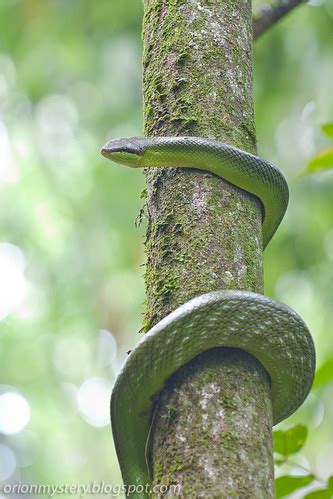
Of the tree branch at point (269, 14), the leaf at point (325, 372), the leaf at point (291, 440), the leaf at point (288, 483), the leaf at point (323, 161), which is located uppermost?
the tree branch at point (269, 14)

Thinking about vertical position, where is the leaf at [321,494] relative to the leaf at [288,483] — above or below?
below

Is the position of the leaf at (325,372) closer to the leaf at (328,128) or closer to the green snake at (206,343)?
the green snake at (206,343)

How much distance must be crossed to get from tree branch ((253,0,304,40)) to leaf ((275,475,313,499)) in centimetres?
251

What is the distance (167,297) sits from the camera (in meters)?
1.85

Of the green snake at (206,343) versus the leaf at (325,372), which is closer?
the green snake at (206,343)

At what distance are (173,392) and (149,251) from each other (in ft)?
1.56

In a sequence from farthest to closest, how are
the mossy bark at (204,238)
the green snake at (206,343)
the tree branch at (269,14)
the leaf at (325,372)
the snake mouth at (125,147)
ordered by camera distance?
the tree branch at (269,14) < the snake mouth at (125,147) < the leaf at (325,372) < the green snake at (206,343) < the mossy bark at (204,238)

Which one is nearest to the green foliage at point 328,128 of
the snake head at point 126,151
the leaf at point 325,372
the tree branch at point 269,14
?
the snake head at point 126,151

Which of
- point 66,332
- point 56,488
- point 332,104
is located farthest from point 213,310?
point 66,332

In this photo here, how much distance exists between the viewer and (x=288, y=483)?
6.77 feet

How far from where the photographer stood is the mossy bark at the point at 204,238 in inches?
60.4

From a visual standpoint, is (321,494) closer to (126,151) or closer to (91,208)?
(126,151)

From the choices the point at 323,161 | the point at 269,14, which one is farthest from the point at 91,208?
the point at 323,161

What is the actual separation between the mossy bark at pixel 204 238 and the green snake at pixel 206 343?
0.13 feet
